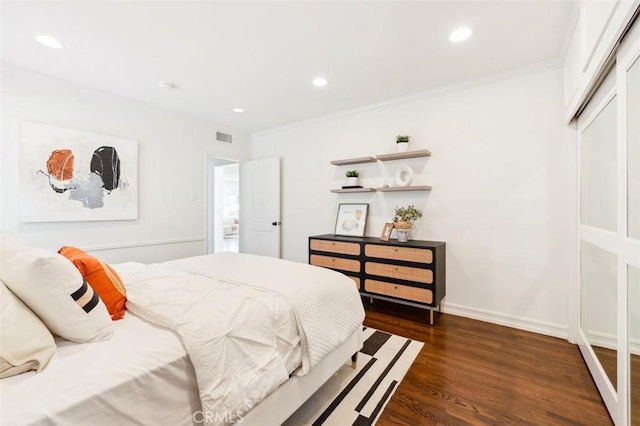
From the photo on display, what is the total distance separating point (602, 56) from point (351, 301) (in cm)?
194

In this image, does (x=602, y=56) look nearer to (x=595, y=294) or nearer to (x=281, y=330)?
(x=595, y=294)

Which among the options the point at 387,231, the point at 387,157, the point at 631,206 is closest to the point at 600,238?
the point at 631,206

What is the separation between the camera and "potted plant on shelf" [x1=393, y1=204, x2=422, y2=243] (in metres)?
3.04

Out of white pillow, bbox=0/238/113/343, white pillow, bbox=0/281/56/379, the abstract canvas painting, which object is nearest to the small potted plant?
the abstract canvas painting

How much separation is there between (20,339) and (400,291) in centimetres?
274

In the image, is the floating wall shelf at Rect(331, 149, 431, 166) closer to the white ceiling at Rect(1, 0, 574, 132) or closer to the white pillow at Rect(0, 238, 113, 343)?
the white ceiling at Rect(1, 0, 574, 132)

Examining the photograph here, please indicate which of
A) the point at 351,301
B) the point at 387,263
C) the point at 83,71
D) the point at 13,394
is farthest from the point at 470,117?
the point at 83,71

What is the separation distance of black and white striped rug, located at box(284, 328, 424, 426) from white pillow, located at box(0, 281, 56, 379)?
3.84 feet

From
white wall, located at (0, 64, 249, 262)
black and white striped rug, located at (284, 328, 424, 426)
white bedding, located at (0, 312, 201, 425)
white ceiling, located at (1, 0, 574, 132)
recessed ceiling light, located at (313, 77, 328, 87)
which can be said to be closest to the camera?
white bedding, located at (0, 312, 201, 425)

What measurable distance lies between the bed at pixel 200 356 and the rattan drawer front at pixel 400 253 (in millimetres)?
1177

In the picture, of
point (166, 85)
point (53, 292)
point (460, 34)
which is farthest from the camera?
point (166, 85)

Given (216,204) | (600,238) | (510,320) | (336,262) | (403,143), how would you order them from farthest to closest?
(216,204) → (336,262) → (403,143) → (510,320) → (600,238)

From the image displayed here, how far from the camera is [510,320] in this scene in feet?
8.86

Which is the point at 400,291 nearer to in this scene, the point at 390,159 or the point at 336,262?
the point at 336,262
